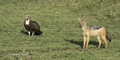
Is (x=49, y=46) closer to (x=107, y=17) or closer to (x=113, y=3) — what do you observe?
(x=107, y=17)

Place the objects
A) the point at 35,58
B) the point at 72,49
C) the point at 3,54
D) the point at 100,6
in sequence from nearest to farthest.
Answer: the point at 35,58 → the point at 3,54 → the point at 72,49 → the point at 100,6

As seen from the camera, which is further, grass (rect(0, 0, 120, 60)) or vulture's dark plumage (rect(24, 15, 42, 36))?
vulture's dark plumage (rect(24, 15, 42, 36))

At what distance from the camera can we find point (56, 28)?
20.9 metres

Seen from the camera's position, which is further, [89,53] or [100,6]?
[100,6]

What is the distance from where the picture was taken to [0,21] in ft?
72.9

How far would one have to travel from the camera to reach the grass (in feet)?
40.3

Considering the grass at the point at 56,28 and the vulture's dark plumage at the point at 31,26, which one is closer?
the grass at the point at 56,28

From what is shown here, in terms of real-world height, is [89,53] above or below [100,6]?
below

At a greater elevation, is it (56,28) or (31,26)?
(31,26)

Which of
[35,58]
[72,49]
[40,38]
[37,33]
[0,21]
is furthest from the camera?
[0,21]

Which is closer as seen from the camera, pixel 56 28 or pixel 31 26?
pixel 31 26

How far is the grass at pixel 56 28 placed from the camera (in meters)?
12.3

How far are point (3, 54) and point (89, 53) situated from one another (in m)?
3.90

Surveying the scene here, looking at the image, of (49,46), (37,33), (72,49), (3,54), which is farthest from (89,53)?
(37,33)
